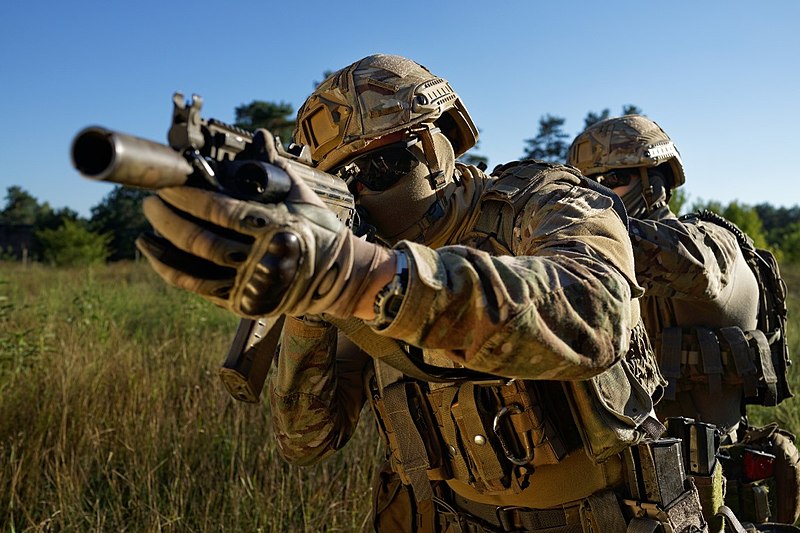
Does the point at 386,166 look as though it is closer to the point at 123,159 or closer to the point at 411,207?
the point at 411,207

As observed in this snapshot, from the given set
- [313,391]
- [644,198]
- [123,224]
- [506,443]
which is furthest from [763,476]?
[123,224]

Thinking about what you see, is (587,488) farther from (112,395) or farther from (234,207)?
(112,395)

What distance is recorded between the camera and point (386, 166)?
7.42 ft

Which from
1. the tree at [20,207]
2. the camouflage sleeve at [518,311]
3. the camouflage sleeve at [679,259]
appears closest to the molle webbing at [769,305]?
the camouflage sleeve at [679,259]

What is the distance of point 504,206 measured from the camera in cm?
207

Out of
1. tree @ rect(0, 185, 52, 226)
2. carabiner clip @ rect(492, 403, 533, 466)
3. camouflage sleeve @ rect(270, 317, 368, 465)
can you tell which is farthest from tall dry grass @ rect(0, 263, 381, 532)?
tree @ rect(0, 185, 52, 226)

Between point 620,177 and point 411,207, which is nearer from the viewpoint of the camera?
point 411,207

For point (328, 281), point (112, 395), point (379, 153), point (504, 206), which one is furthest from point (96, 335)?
point (328, 281)

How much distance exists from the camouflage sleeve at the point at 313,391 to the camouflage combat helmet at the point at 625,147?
2.37 meters

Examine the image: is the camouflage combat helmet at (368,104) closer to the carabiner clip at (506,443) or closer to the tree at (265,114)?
the carabiner clip at (506,443)

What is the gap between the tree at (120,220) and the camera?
27859 mm

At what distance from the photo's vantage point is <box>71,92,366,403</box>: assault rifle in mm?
1001

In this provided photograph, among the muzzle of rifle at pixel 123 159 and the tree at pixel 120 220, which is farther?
the tree at pixel 120 220

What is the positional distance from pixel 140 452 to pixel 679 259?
323cm
